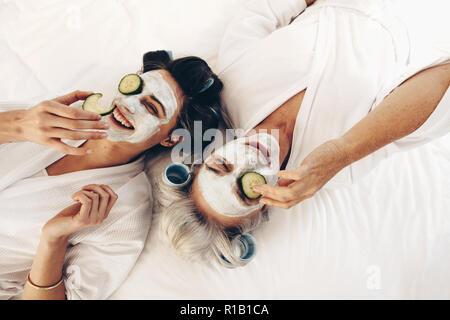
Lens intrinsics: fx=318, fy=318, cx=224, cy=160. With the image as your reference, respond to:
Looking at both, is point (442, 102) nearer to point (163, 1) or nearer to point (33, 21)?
point (163, 1)

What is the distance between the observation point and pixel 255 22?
63.7 inches

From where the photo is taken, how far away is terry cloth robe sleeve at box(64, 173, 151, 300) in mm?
1243

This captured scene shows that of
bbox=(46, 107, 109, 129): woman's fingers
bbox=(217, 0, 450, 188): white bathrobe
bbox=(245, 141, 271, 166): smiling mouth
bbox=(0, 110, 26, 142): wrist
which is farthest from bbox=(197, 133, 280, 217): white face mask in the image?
bbox=(0, 110, 26, 142): wrist

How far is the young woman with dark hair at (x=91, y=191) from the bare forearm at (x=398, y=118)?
0.64 m

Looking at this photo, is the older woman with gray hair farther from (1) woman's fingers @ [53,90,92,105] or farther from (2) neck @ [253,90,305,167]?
(1) woman's fingers @ [53,90,92,105]

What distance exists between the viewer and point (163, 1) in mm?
1770

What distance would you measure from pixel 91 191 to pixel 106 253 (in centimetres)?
28

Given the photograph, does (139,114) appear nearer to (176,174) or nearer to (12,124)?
(176,174)

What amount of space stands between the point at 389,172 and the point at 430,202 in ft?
0.71

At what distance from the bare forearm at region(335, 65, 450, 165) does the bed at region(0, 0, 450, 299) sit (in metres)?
0.42

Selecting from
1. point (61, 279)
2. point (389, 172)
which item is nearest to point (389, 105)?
point (389, 172)

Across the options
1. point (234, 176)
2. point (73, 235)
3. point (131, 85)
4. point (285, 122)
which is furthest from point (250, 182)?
point (73, 235)

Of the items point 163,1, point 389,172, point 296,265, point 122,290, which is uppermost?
point 163,1

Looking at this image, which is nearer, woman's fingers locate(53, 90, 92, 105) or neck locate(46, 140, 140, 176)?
woman's fingers locate(53, 90, 92, 105)
